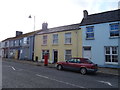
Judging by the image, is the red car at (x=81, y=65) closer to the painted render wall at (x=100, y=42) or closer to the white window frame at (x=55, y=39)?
the painted render wall at (x=100, y=42)

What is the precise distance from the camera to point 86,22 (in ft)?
64.5

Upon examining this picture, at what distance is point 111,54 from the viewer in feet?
54.5

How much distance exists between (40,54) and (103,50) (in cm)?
1323

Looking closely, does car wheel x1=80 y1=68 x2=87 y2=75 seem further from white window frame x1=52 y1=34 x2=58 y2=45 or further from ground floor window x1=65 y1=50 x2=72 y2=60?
white window frame x1=52 y1=34 x2=58 y2=45

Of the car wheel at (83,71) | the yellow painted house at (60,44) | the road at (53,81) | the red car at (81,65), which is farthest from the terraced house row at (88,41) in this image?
the road at (53,81)

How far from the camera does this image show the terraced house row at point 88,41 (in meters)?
16.7

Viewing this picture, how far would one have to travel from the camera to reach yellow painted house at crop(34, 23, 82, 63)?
65.8 ft

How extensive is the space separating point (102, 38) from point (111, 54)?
→ 2.58 meters

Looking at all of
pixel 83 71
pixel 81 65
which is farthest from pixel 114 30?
pixel 83 71

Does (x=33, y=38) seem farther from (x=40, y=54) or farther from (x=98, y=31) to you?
(x=98, y=31)

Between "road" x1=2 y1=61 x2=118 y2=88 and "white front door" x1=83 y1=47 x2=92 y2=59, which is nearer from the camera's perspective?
"road" x1=2 y1=61 x2=118 y2=88

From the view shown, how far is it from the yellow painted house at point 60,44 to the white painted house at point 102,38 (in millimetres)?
1280

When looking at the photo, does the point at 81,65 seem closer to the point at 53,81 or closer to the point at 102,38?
the point at 53,81

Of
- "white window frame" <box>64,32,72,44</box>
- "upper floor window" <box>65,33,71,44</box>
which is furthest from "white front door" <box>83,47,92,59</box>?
"upper floor window" <box>65,33,71,44</box>
